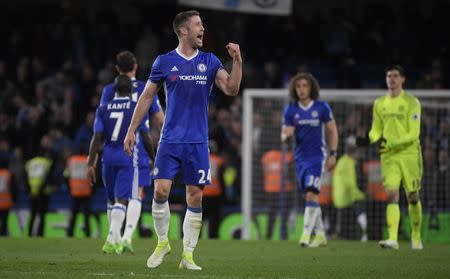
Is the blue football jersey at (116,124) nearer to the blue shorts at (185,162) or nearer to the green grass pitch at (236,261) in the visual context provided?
the green grass pitch at (236,261)

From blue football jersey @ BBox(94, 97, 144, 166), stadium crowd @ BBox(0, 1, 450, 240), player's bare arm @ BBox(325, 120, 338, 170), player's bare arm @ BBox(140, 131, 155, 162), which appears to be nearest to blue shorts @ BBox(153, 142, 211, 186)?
player's bare arm @ BBox(140, 131, 155, 162)

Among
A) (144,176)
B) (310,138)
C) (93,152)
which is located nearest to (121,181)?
(144,176)

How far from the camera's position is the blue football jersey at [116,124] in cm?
1277

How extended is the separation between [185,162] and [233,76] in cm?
90

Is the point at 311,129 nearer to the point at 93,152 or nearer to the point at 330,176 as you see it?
the point at 93,152

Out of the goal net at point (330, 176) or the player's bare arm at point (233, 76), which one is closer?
the player's bare arm at point (233, 76)

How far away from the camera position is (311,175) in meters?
14.7

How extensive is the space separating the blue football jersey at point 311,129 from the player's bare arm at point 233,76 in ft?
16.9

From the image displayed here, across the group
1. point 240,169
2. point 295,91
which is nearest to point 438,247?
point 295,91

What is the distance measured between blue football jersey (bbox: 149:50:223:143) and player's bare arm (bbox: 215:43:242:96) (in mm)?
108

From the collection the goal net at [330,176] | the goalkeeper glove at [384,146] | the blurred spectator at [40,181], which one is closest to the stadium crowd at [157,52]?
the blurred spectator at [40,181]

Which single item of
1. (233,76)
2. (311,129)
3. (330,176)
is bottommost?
(330,176)

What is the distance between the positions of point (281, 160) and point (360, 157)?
1.59m

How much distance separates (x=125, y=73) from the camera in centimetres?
1281
